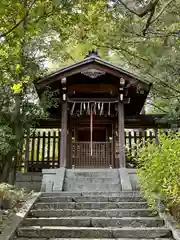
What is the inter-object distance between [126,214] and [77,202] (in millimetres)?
1248

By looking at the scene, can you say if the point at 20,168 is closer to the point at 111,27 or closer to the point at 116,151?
the point at 116,151

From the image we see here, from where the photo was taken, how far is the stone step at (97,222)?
5.21 metres

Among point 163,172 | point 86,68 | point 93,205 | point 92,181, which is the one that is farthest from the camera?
point 86,68

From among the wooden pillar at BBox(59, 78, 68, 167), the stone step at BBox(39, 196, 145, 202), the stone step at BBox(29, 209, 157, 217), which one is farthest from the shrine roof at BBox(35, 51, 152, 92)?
the stone step at BBox(29, 209, 157, 217)

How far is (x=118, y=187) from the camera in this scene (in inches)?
324

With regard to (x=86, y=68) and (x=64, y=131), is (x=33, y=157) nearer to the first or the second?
(x=64, y=131)

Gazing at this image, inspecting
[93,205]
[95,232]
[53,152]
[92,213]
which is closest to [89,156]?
[53,152]

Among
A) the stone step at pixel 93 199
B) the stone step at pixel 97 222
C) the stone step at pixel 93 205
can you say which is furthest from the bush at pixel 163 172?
the stone step at pixel 93 199

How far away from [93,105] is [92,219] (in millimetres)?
6342

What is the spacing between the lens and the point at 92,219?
5.28 meters

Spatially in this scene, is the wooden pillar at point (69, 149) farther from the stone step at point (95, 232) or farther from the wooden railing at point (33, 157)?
the stone step at point (95, 232)

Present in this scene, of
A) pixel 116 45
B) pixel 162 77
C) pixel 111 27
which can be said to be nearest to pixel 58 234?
pixel 111 27

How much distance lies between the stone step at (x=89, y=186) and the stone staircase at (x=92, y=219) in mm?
1158

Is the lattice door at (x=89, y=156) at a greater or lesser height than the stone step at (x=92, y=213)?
greater
